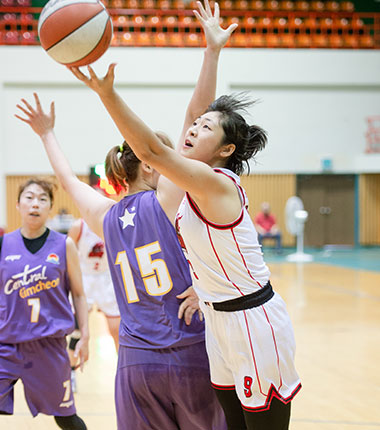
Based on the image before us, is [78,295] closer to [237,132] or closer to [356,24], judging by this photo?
[237,132]

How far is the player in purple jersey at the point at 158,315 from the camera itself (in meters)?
2.03

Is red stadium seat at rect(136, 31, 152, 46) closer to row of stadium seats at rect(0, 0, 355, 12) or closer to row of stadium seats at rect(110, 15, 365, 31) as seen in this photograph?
row of stadium seats at rect(110, 15, 365, 31)

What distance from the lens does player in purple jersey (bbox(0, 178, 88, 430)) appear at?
3.07 meters

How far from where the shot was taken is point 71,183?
2410 mm

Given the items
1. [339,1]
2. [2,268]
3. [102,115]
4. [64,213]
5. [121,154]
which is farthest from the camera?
[339,1]

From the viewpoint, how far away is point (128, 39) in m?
18.4

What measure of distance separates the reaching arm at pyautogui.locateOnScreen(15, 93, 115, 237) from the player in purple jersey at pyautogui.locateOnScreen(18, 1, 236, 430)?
7 cm

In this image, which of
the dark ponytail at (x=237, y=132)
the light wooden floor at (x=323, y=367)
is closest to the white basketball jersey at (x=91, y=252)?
the light wooden floor at (x=323, y=367)

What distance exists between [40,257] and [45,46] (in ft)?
5.48

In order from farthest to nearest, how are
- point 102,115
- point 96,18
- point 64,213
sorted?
point 102,115 < point 64,213 < point 96,18

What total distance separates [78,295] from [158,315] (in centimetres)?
139

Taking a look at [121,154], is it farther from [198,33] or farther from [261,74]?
[198,33]

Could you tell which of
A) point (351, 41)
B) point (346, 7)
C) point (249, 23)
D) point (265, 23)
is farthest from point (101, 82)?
point (346, 7)

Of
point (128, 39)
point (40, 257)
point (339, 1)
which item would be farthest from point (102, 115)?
point (40, 257)
